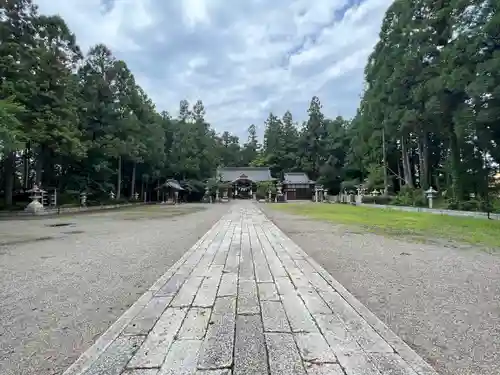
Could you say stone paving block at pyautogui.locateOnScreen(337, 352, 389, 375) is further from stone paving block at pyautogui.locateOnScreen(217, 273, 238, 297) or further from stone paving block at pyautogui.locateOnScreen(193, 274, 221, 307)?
stone paving block at pyautogui.locateOnScreen(217, 273, 238, 297)

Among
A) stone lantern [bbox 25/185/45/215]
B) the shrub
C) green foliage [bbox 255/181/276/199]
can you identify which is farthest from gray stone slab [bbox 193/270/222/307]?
green foliage [bbox 255/181/276/199]

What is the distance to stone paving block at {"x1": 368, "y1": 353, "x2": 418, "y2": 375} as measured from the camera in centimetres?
186

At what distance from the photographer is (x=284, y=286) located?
140 inches

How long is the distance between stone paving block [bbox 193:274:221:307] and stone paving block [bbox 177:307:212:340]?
0.14 meters

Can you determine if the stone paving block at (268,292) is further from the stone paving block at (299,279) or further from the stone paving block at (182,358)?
the stone paving block at (182,358)

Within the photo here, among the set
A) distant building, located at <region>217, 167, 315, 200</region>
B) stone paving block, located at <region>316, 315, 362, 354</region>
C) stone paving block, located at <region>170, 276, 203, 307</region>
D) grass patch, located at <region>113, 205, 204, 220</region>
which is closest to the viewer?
stone paving block, located at <region>316, 315, 362, 354</region>

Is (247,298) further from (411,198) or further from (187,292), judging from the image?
(411,198)

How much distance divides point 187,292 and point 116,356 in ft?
4.36

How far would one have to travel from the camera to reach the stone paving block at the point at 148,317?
2396mm

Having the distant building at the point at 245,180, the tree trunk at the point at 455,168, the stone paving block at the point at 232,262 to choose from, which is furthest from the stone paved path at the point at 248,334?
the distant building at the point at 245,180

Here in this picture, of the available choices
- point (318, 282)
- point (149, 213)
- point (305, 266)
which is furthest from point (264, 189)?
point (318, 282)

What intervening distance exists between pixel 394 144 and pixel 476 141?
1314cm

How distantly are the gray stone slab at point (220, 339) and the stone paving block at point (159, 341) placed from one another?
241 millimetres

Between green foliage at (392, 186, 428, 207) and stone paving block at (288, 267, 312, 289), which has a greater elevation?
green foliage at (392, 186, 428, 207)
